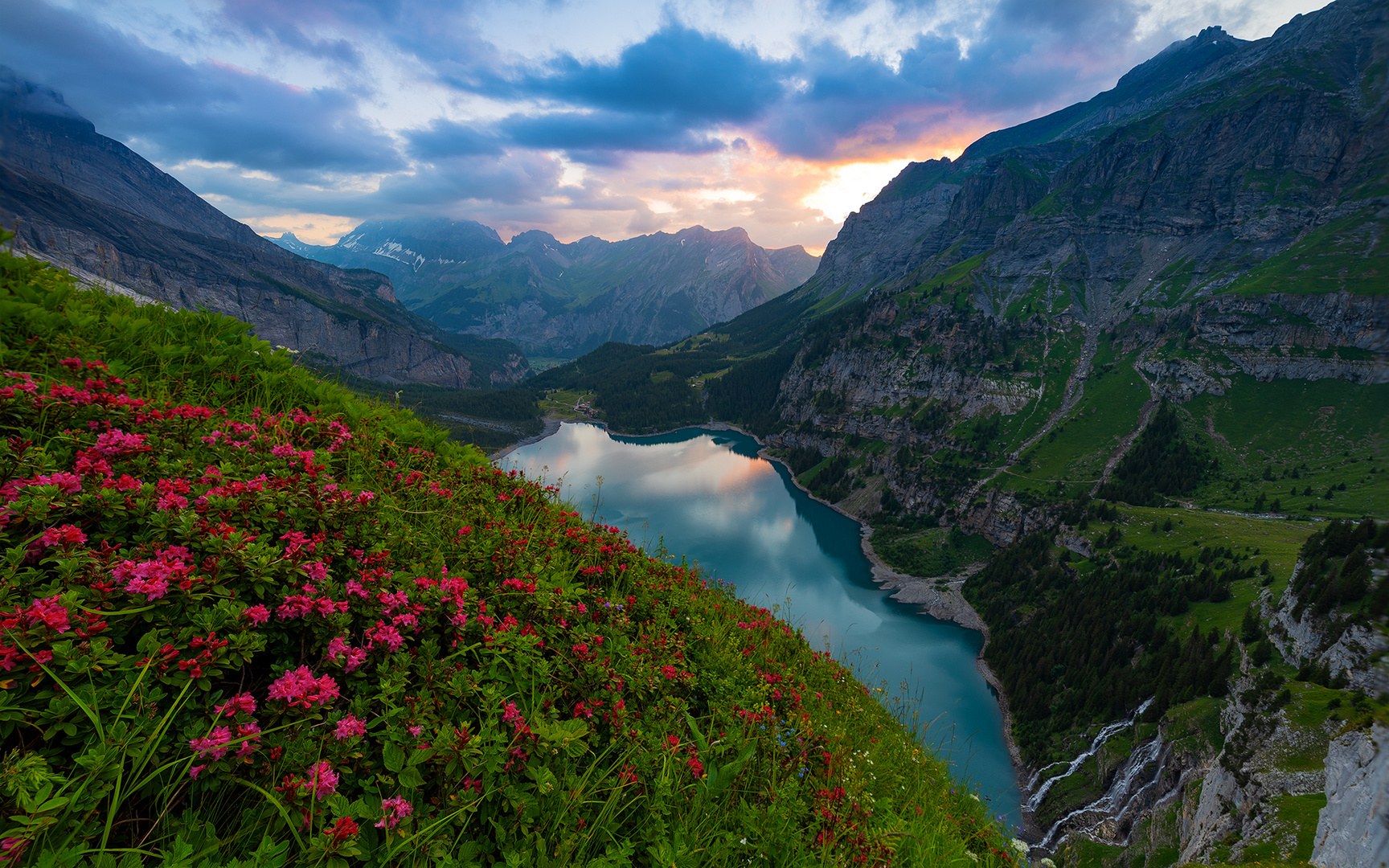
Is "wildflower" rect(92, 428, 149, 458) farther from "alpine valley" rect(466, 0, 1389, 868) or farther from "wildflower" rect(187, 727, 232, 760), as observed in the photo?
"alpine valley" rect(466, 0, 1389, 868)

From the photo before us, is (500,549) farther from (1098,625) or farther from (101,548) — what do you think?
(1098,625)

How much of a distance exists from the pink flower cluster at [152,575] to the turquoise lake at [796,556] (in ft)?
105

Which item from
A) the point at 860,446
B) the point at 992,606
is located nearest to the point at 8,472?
the point at 992,606

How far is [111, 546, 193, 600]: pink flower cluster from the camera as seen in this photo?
289cm

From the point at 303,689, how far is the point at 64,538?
69.7 inches

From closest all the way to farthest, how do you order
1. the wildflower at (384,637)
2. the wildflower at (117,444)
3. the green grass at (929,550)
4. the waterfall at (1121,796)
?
the wildflower at (384,637), the wildflower at (117,444), the waterfall at (1121,796), the green grass at (929,550)

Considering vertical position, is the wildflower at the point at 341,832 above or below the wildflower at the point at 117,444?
below

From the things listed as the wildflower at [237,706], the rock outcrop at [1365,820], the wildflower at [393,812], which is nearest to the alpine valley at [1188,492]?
the rock outcrop at [1365,820]

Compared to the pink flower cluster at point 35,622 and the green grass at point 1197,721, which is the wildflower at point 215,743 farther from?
the green grass at point 1197,721

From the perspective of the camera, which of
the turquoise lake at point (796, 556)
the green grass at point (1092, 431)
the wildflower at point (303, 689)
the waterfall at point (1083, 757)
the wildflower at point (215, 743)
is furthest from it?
the green grass at point (1092, 431)

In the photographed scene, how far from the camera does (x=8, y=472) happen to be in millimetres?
3480

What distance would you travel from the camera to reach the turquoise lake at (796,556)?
68.4 metres

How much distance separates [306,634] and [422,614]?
724mm

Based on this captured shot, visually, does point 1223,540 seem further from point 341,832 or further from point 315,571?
point 315,571
